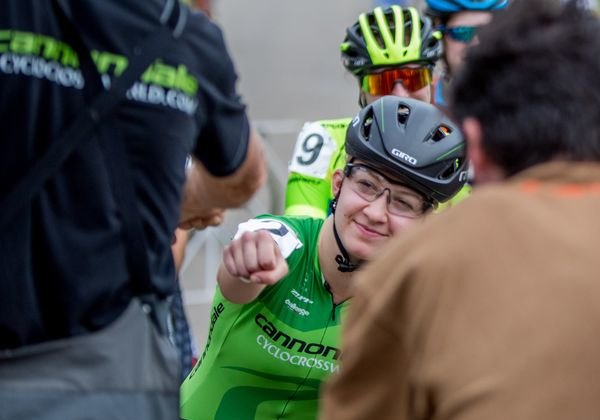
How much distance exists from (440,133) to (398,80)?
1.71m

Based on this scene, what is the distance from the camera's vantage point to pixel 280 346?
4465 mm

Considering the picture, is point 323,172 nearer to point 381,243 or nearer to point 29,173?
point 381,243

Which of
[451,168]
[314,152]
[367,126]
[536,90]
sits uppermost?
[536,90]

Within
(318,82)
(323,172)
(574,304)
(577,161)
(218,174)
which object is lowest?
(318,82)

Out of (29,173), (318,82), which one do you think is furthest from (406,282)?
(318,82)

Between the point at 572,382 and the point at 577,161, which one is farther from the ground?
the point at 577,161

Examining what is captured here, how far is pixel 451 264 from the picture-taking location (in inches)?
85.2

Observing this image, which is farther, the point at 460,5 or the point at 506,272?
the point at 460,5

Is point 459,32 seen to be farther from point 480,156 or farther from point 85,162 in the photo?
point 480,156

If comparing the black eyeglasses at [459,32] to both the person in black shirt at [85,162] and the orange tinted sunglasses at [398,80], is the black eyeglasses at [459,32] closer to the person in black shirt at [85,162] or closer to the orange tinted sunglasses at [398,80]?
the orange tinted sunglasses at [398,80]

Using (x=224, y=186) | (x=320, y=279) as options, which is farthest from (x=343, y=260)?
(x=224, y=186)

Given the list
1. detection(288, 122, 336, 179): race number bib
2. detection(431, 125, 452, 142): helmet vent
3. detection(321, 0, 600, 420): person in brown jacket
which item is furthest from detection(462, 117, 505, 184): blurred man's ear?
detection(288, 122, 336, 179): race number bib

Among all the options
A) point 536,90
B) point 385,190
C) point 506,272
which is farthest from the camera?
point 385,190

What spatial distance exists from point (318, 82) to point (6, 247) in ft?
52.3
